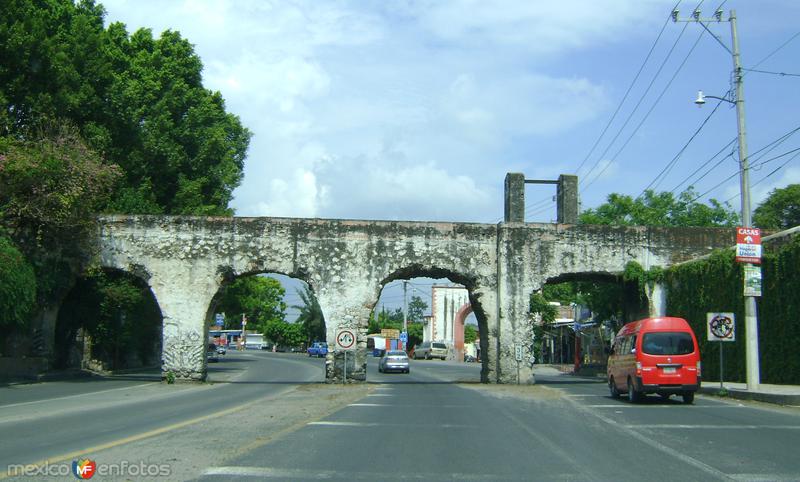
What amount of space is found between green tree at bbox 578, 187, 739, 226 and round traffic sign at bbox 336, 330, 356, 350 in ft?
85.0

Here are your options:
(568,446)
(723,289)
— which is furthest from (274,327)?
(568,446)

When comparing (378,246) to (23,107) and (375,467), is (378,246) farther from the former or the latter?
(375,467)

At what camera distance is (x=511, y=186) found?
3167 cm

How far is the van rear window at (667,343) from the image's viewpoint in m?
19.8

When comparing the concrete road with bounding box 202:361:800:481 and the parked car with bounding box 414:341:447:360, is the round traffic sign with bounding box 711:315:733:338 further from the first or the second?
the parked car with bounding box 414:341:447:360

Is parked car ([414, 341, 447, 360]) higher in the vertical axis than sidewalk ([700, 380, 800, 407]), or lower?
lower

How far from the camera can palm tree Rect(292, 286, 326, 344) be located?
9712 cm

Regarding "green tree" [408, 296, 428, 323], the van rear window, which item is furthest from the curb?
"green tree" [408, 296, 428, 323]

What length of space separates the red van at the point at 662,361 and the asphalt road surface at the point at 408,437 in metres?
0.59

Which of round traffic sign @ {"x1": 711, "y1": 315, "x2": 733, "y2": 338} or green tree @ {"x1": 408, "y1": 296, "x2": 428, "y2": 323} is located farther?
green tree @ {"x1": 408, "y1": 296, "x2": 428, "y2": 323}

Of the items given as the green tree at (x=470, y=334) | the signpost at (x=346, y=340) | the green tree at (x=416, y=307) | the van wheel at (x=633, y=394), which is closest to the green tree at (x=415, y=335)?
the green tree at (x=470, y=334)

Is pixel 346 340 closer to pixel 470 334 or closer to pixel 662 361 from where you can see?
pixel 662 361

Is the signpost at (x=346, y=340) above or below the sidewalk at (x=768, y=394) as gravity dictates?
above

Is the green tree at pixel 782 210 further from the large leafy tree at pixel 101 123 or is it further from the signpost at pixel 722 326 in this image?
the large leafy tree at pixel 101 123
